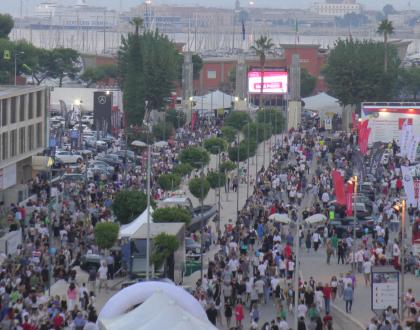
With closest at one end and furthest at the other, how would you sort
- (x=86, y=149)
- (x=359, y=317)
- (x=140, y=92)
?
(x=359, y=317) → (x=86, y=149) → (x=140, y=92)

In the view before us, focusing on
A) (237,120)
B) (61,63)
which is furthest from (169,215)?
(61,63)

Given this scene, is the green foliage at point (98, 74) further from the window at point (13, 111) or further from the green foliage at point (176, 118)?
the window at point (13, 111)

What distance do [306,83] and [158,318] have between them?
78.7 metres

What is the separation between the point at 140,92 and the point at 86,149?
52.5ft

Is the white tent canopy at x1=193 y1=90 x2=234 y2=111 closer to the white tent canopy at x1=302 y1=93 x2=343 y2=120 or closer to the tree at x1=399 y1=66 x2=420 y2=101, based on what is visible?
the white tent canopy at x1=302 y1=93 x2=343 y2=120

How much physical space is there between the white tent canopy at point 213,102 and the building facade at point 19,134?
3411cm

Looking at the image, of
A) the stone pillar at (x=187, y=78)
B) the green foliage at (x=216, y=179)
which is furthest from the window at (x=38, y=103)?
the stone pillar at (x=187, y=78)

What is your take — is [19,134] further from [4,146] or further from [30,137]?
[4,146]

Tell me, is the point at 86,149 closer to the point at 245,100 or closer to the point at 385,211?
the point at 385,211

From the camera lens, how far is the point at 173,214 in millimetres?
29719

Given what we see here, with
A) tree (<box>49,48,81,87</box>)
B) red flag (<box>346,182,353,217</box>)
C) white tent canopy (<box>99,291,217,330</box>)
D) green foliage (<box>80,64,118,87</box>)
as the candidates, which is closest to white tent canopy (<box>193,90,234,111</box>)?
tree (<box>49,48,81,87</box>)

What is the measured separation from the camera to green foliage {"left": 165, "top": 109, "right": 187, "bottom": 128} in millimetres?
67700

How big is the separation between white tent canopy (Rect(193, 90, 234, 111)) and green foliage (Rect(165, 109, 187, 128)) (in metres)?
4.96

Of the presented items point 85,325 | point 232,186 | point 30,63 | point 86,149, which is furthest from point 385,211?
point 30,63
